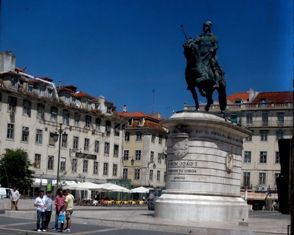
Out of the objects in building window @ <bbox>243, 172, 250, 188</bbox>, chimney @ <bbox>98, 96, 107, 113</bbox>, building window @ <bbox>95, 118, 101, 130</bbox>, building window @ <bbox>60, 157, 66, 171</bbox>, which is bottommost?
building window @ <bbox>243, 172, 250, 188</bbox>

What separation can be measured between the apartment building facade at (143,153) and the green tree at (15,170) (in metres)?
30.4

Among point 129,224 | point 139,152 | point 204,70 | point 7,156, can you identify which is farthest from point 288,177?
point 139,152

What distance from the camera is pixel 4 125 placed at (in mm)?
72562

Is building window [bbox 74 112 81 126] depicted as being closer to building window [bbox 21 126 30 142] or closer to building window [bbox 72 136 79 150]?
building window [bbox 72 136 79 150]

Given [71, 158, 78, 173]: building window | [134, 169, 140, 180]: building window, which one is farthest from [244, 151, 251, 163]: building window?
[71, 158, 78, 173]: building window

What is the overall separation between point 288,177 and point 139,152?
315ft

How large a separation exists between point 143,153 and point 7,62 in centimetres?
3010

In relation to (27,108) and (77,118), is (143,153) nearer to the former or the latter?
(77,118)

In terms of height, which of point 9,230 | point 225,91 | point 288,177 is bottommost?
point 9,230

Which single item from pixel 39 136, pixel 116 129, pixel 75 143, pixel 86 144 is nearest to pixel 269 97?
pixel 116 129

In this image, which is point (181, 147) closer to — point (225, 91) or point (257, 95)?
point (225, 91)

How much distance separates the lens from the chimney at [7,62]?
260 feet

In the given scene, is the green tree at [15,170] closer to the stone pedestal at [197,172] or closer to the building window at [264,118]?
the building window at [264,118]

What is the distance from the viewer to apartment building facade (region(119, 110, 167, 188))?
98938 mm
